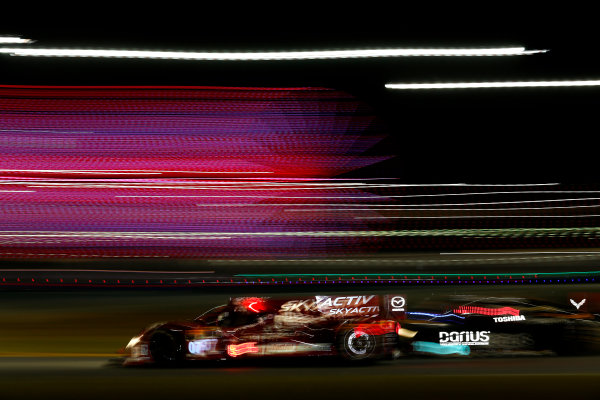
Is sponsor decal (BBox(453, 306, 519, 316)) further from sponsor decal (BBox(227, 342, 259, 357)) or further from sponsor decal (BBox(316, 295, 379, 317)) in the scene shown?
sponsor decal (BBox(227, 342, 259, 357))

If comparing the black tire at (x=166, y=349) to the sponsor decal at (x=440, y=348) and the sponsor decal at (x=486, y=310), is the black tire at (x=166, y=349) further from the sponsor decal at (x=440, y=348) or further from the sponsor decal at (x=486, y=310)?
the sponsor decal at (x=486, y=310)

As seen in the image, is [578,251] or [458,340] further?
[578,251]

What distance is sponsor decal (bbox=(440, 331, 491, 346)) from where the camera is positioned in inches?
378

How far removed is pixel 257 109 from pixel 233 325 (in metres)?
4.62

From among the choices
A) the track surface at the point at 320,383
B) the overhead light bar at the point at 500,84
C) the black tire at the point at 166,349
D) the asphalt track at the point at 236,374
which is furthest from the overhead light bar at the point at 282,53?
the track surface at the point at 320,383

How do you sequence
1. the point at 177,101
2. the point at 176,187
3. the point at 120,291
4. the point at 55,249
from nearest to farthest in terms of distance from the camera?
→ the point at 177,101
the point at 176,187
the point at 55,249
the point at 120,291

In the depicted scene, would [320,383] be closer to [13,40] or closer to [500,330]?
A: [500,330]

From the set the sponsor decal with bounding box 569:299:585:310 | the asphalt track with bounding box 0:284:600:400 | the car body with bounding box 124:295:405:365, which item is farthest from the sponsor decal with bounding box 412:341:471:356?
the sponsor decal with bounding box 569:299:585:310

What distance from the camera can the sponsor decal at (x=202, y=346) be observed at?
941 centimetres

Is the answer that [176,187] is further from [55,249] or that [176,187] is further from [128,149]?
[55,249]

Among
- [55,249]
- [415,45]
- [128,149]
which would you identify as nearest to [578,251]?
[415,45]

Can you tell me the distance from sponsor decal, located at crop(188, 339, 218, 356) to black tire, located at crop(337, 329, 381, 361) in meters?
1.74

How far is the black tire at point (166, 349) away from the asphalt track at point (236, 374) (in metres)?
0.30

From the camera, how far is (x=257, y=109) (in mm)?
12633
